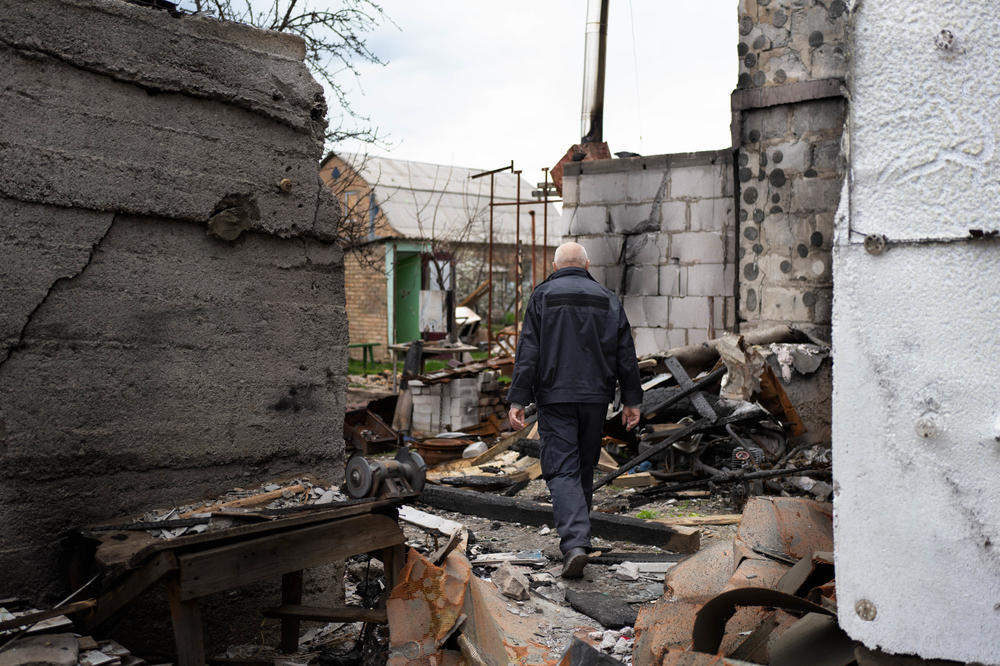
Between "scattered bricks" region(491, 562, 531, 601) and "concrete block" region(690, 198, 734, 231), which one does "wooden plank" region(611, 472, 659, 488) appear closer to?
"scattered bricks" region(491, 562, 531, 601)

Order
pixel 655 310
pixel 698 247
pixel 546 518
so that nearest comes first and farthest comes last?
pixel 546 518 → pixel 698 247 → pixel 655 310

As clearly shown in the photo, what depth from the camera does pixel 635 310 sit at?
927 centimetres

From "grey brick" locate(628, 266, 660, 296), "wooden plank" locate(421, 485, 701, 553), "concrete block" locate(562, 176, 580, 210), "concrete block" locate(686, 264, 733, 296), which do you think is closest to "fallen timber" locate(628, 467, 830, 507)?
"wooden plank" locate(421, 485, 701, 553)

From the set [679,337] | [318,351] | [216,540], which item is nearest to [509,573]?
[318,351]

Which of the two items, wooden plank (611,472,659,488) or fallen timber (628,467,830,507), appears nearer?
fallen timber (628,467,830,507)

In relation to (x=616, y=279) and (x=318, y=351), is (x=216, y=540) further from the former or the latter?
(x=616, y=279)

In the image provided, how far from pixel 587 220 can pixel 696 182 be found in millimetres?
1278

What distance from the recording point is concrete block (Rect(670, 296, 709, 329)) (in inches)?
347

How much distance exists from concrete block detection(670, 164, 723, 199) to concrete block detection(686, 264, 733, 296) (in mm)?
715

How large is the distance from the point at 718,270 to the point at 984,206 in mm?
6567

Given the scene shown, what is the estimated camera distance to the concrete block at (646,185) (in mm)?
8938

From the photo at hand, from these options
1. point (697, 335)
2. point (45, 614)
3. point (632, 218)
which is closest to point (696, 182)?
point (632, 218)

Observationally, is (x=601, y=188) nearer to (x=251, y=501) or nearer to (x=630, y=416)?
(x=630, y=416)

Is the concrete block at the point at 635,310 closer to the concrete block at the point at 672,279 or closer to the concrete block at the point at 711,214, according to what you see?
the concrete block at the point at 672,279
